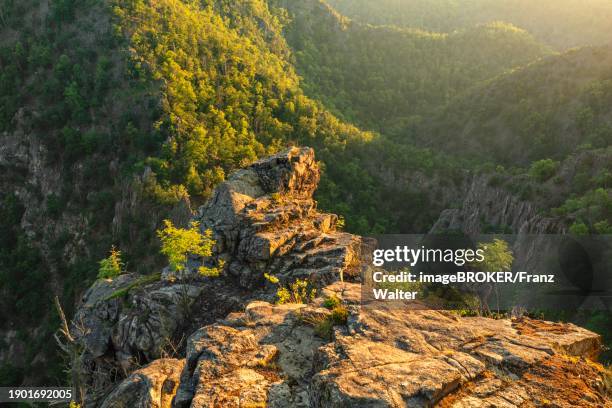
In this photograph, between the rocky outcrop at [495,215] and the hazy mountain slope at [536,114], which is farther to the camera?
the hazy mountain slope at [536,114]

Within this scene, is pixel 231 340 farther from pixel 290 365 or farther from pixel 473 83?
pixel 473 83

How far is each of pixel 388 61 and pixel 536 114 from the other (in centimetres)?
8133

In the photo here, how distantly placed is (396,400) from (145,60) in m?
79.6

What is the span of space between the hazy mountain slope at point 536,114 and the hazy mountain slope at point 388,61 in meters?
19.9

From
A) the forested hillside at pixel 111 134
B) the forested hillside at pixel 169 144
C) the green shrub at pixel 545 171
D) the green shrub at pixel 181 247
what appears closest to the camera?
the green shrub at pixel 181 247

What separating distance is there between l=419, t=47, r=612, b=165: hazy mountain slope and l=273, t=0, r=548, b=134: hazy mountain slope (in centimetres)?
1991

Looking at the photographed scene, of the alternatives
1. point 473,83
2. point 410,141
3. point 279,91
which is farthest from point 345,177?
point 473,83

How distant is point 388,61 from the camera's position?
165000mm

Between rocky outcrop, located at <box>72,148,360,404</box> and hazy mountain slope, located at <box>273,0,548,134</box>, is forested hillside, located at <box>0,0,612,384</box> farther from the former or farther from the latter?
rocky outcrop, located at <box>72,148,360,404</box>

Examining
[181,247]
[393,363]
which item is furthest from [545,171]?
[393,363]

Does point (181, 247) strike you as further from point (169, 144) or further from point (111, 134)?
point (111, 134)

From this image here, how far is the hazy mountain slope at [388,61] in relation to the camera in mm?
141375

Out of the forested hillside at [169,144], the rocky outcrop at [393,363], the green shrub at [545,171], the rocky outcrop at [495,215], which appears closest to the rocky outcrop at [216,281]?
the rocky outcrop at [393,363]

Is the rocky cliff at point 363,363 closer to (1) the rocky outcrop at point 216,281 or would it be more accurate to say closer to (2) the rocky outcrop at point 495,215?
(1) the rocky outcrop at point 216,281
